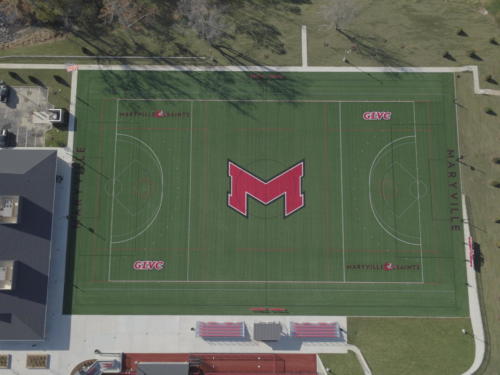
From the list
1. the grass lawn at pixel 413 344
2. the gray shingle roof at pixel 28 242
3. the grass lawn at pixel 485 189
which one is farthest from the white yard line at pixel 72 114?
the grass lawn at pixel 485 189

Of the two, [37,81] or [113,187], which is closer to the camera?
[113,187]

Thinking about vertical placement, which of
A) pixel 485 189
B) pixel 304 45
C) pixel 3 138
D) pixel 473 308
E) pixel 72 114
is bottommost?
pixel 473 308

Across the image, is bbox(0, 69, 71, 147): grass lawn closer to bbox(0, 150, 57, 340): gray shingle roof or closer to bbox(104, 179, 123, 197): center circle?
bbox(0, 150, 57, 340): gray shingle roof

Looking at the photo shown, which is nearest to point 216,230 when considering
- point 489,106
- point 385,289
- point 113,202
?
point 113,202

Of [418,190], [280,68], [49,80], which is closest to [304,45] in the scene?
[280,68]

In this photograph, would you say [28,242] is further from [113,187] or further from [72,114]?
[72,114]

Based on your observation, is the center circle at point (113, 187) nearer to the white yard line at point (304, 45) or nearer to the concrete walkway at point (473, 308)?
the white yard line at point (304, 45)

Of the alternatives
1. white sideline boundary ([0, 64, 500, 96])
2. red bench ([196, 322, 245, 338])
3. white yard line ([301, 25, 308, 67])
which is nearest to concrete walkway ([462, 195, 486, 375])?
white sideline boundary ([0, 64, 500, 96])
